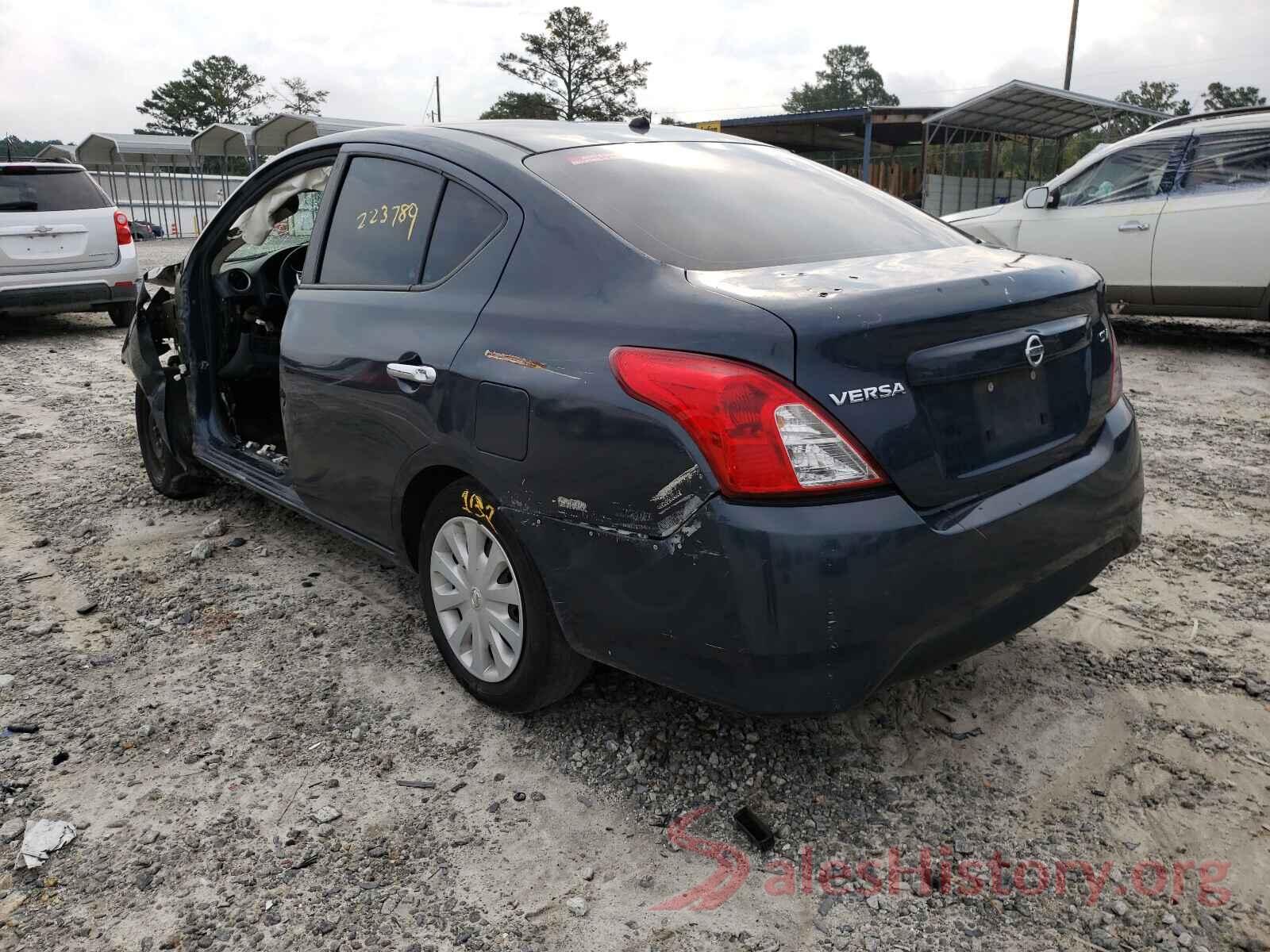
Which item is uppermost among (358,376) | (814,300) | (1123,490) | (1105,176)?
(1105,176)

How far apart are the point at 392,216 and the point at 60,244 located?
816cm

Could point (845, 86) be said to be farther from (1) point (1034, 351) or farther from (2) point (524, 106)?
(1) point (1034, 351)

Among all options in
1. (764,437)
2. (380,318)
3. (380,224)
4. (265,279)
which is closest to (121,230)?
(265,279)

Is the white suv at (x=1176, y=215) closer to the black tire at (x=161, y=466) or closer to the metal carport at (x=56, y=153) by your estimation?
the black tire at (x=161, y=466)

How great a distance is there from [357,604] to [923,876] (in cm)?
223

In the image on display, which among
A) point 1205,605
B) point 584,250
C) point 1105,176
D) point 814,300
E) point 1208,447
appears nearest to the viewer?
point 814,300

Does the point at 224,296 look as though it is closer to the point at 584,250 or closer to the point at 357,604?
the point at 357,604

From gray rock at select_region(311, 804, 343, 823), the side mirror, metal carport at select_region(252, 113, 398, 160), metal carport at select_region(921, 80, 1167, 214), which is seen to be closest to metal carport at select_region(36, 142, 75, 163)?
metal carport at select_region(252, 113, 398, 160)

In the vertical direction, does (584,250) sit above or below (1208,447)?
above

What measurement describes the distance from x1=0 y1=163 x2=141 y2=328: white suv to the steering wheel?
19.9ft

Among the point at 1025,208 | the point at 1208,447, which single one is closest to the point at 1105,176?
the point at 1025,208

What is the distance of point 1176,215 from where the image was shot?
7.82 metres

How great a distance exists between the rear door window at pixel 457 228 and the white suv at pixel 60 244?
783 centimetres

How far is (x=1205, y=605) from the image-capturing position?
337 cm
